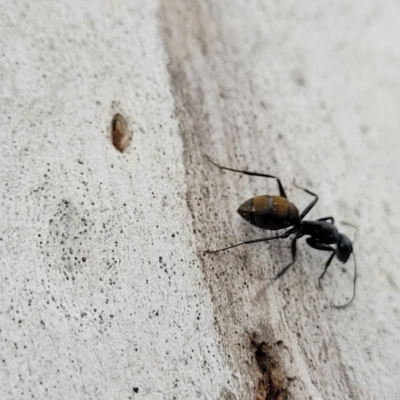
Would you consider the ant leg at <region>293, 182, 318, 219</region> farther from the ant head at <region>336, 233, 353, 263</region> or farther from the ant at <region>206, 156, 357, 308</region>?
the ant head at <region>336, 233, 353, 263</region>

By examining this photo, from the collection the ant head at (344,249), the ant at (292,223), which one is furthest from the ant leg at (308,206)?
the ant head at (344,249)

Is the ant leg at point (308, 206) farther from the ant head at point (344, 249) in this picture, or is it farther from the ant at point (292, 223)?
the ant head at point (344, 249)

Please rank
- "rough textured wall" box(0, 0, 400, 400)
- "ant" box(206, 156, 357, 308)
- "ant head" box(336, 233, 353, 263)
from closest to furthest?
"rough textured wall" box(0, 0, 400, 400), "ant" box(206, 156, 357, 308), "ant head" box(336, 233, 353, 263)

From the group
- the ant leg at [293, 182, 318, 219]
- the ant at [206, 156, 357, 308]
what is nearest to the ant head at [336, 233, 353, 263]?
the ant at [206, 156, 357, 308]

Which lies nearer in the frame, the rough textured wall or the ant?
the rough textured wall

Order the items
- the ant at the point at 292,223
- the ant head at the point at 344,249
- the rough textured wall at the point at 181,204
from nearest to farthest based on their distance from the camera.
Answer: the rough textured wall at the point at 181,204, the ant at the point at 292,223, the ant head at the point at 344,249

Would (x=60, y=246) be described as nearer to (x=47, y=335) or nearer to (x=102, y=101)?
(x=47, y=335)

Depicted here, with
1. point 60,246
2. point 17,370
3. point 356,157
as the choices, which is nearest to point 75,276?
point 60,246

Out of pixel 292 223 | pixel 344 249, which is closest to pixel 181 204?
pixel 292 223
